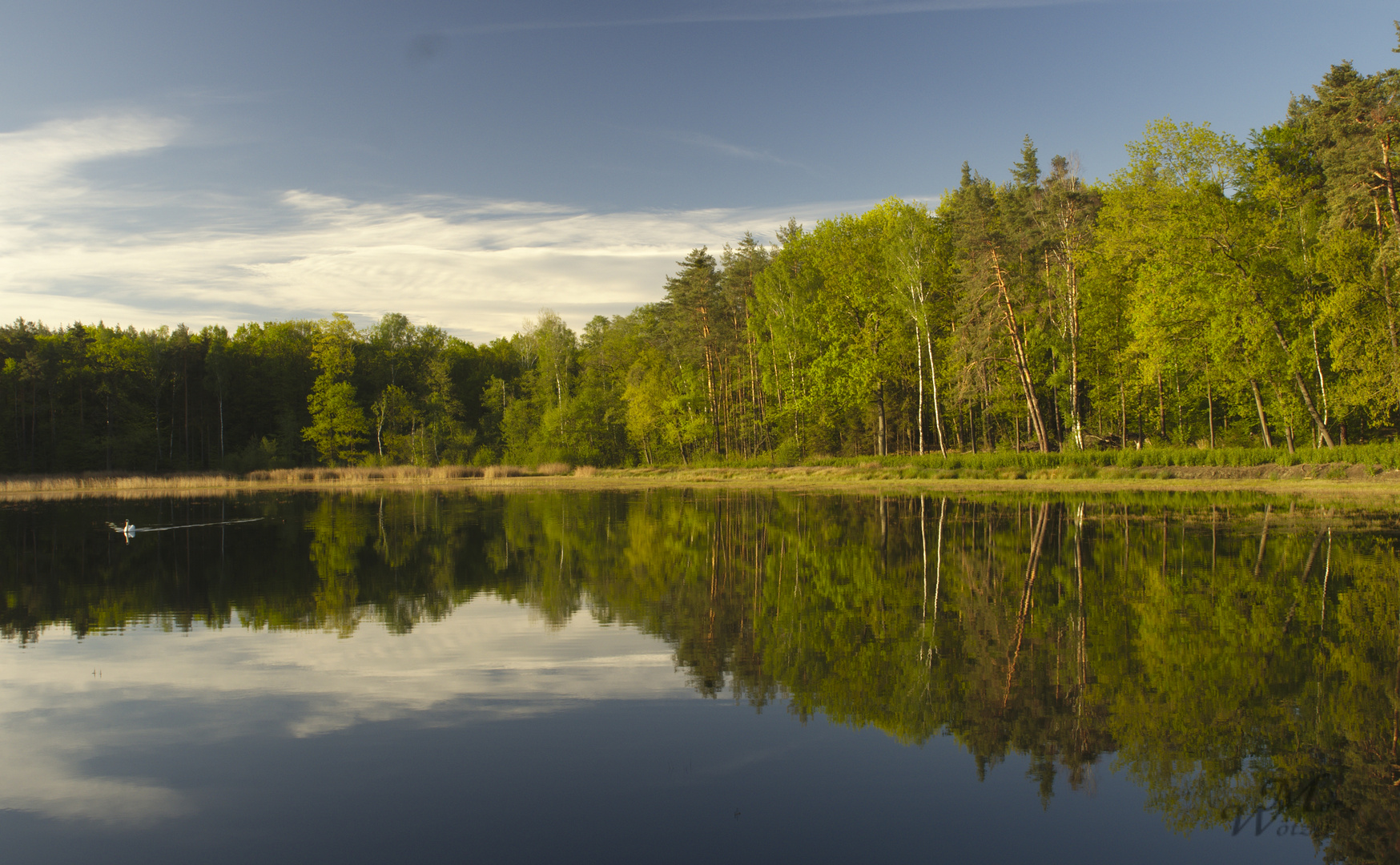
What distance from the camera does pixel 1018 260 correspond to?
1777 inches

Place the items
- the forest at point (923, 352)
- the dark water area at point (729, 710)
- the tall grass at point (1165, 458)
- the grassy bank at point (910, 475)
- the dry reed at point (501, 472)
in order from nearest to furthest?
the dark water area at point (729, 710) < the tall grass at point (1165, 458) < the grassy bank at point (910, 475) < the forest at point (923, 352) < the dry reed at point (501, 472)

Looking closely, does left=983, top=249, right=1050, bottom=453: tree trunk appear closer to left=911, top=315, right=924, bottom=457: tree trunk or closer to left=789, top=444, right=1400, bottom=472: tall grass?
left=789, top=444, right=1400, bottom=472: tall grass

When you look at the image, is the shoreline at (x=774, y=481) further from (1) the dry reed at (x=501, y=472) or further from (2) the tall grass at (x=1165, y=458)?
(2) the tall grass at (x=1165, y=458)

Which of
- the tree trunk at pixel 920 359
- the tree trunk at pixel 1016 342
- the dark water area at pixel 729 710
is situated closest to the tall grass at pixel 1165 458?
the tree trunk at pixel 1016 342

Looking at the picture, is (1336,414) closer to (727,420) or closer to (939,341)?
(939,341)

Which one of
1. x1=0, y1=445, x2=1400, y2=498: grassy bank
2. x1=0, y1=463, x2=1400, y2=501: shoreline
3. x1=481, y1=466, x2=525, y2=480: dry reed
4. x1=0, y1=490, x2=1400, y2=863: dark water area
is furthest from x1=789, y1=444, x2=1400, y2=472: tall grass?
x1=481, y1=466, x2=525, y2=480: dry reed

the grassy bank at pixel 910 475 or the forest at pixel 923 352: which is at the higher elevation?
the forest at pixel 923 352

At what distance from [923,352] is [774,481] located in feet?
45.8

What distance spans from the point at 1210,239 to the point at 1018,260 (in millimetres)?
8972

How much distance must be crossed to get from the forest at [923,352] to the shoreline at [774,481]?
4723 millimetres

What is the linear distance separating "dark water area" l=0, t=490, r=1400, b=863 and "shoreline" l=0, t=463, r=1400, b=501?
17.5 metres

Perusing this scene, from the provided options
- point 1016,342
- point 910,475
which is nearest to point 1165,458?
point 1016,342

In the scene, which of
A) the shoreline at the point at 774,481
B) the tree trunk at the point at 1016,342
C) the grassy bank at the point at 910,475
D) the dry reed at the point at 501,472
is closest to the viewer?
the shoreline at the point at 774,481

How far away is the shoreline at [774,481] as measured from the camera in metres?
33.0
